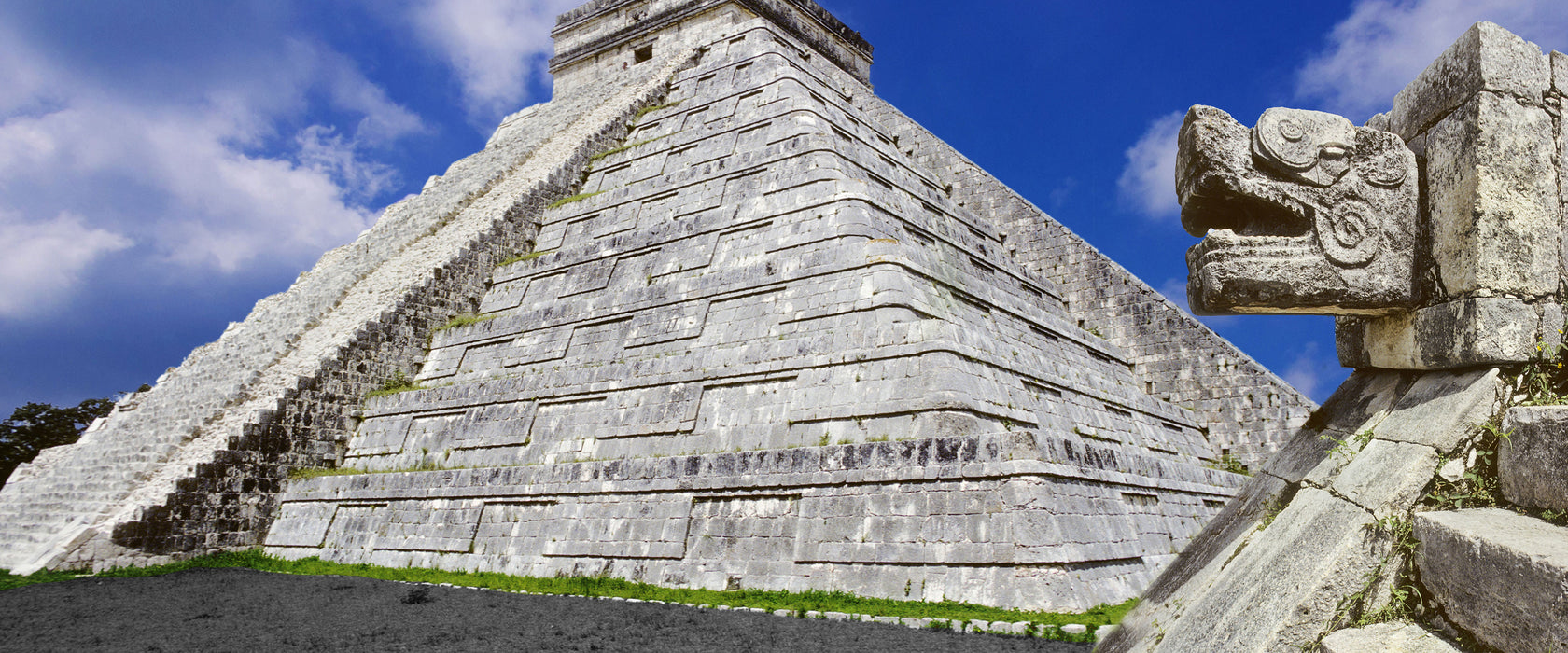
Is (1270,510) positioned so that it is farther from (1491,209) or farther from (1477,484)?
(1491,209)

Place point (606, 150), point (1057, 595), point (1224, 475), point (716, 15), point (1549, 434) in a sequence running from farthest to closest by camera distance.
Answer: point (716, 15), point (606, 150), point (1224, 475), point (1057, 595), point (1549, 434)

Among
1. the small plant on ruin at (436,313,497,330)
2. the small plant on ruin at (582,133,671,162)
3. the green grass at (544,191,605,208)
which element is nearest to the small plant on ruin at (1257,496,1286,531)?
the small plant on ruin at (436,313,497,330)

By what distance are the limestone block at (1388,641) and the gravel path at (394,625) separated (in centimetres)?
381

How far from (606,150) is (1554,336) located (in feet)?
51.1

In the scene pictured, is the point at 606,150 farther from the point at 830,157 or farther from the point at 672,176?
the point at 830,157

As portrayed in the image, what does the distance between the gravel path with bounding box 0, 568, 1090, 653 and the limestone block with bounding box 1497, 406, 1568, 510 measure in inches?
154

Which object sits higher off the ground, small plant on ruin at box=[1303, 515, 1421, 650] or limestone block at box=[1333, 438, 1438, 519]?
limestone block at box=[1333, 438, 1438, 519]

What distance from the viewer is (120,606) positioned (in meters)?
8.70

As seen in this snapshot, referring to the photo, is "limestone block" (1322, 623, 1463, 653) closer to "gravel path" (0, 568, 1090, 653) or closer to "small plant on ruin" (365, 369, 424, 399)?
"gravel path" (0, 568, 1090, 653)

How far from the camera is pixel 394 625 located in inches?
285

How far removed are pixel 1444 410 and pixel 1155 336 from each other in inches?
436

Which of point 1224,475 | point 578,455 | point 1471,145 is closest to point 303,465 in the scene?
point 578,455

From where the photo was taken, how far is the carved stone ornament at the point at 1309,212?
2990mm

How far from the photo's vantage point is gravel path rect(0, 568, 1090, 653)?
6.25 metres
